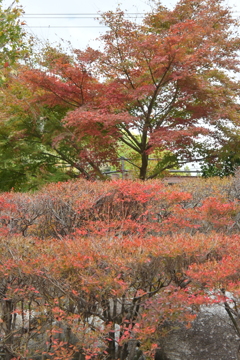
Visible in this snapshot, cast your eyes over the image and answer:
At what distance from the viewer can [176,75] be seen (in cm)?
1018

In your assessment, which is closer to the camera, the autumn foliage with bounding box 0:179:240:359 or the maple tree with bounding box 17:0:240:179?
the autumn foliage with bounding box 0:179:240:359

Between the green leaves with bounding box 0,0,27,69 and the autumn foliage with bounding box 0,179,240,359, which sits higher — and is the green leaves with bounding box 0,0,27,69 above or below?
above

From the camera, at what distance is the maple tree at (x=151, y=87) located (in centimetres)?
991

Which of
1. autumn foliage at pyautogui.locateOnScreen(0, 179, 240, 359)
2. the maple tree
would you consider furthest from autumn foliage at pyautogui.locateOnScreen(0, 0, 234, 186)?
autumn foliage at pyautogui.locateOnScreen(0, 179, 240, 359)

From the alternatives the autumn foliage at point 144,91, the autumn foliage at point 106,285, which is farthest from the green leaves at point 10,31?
the autumn foliage at point 106,285

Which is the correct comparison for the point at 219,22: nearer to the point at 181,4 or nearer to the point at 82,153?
the point at 181,4

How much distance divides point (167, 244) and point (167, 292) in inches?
22.8

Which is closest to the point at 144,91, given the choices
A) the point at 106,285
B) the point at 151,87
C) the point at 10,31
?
the point at 151,87

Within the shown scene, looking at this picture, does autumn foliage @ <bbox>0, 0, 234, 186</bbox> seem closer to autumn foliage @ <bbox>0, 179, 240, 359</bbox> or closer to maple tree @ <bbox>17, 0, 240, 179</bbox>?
maple tree @ <bbox>17, 0, 240, 179</bbox>

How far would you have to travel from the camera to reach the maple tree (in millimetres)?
9914

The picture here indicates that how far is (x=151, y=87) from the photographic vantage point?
10.0 meters

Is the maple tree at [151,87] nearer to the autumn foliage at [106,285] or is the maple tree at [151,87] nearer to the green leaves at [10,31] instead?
the green leaves at [10,31]

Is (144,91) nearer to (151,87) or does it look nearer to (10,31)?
(151,87)

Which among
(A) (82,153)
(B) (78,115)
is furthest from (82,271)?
(A) (82,153)
